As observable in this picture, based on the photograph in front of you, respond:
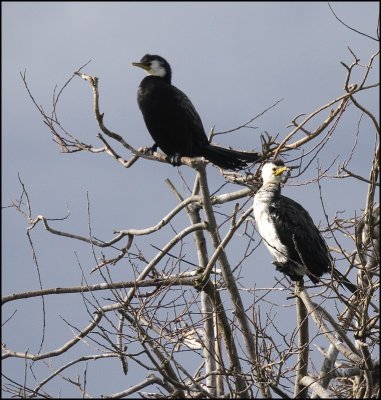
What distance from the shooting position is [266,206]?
6.23 metres

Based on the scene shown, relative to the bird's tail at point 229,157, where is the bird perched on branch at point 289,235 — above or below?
below

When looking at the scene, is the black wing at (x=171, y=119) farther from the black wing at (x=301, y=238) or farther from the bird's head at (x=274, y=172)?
the black wing at (x=301, y=238)

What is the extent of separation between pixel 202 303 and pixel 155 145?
4.75 feet

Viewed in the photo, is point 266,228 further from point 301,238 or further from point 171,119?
point 171,119

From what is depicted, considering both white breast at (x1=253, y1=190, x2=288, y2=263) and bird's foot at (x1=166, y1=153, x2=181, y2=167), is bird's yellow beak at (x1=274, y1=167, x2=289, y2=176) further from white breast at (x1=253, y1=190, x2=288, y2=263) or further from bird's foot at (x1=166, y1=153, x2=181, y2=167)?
bird's foot at (x1=166, y1=153, x2=181, y2=167)

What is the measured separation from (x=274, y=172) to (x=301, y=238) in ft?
2.03

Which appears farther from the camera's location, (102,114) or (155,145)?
(155,145)

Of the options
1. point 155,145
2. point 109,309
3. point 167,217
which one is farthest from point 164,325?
point 155,145

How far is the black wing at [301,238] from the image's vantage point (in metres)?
6.05

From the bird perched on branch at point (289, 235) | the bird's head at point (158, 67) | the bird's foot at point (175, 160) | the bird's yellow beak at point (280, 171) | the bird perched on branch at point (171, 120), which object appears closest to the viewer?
the bird perched on branch at point (289, 235)

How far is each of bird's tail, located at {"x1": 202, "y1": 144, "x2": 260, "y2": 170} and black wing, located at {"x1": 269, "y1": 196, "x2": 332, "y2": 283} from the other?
46cm

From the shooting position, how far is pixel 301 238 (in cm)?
611

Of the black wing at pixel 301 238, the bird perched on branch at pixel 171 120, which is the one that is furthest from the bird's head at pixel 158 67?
the black wing at pixel 301 238

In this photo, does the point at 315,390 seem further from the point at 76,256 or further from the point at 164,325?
the point at 76,256
